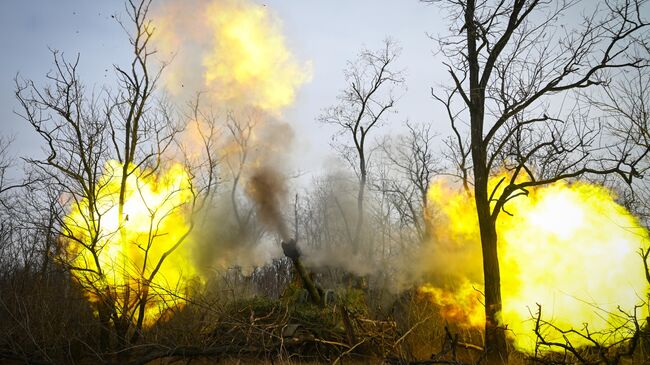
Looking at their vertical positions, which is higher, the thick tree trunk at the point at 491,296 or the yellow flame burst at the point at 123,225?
the yellow flame burst at the point at 123,225

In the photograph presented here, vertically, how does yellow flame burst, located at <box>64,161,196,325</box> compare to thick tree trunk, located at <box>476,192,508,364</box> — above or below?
above

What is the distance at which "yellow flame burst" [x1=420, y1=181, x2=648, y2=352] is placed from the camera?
10.3 meters

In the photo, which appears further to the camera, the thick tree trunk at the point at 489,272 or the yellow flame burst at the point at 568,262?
the yellow flame burst at the point at 568,262

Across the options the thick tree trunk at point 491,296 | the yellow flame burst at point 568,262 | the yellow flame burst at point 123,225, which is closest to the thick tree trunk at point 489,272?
the thick tree trunk at point 491,296

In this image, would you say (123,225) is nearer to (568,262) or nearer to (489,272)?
(489,272)

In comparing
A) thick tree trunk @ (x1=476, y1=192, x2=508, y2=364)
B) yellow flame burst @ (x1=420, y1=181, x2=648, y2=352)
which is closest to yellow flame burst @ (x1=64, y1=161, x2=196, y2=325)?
thick tree trunk @ (x1=476, y1=192, x2=508, y2=364)

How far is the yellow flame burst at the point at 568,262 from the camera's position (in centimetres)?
1028

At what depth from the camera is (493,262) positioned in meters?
→ 9.57

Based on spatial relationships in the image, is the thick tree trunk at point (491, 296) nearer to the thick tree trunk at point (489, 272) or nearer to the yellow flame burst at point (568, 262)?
the thick tree trunk at point (489, 272)

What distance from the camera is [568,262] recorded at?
438 inches

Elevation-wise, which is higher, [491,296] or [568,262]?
[568,262]

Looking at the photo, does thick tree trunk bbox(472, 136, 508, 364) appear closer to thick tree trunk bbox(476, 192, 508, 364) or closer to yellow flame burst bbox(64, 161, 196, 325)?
thick tree trunk bbox(476, 192, 508, 364)

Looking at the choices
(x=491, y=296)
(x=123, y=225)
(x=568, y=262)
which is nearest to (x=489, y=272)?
(x=491, y=296)

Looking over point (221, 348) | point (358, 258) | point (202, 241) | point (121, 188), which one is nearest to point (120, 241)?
point (121, 188)
